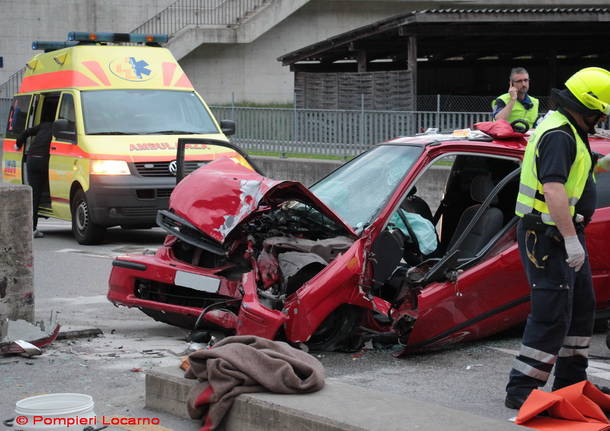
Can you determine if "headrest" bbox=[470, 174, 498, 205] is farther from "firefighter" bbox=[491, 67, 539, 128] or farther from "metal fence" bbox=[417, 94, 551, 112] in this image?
"metal fence" bbox=[417, 94, 551, 112]

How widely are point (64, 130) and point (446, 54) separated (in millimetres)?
20385

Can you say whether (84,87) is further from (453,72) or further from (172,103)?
(453,72)

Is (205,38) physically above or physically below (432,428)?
above

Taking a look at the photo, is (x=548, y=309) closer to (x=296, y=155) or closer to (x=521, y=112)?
(x=521, y=112)

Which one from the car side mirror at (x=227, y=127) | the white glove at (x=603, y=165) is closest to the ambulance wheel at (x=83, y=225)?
the car side mirror at (x=227, y=127)

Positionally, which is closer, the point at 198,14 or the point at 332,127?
the point at 332,127

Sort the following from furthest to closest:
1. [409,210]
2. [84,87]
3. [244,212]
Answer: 1. [84,87]
2. [409,210]
3. [244,212]

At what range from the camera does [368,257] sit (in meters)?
6.89

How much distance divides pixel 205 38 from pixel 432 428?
32.0 metres

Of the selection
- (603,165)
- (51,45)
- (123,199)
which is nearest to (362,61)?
(51,45)

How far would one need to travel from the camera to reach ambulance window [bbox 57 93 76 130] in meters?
13.6

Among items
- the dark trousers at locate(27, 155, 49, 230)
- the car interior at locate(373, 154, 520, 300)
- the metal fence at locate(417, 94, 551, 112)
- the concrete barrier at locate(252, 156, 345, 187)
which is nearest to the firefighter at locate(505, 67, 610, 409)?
the car interior at locate(373, 154, 520, 300)

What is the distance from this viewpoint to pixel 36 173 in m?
14.0

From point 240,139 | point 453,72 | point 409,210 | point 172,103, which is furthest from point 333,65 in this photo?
point 409,210
